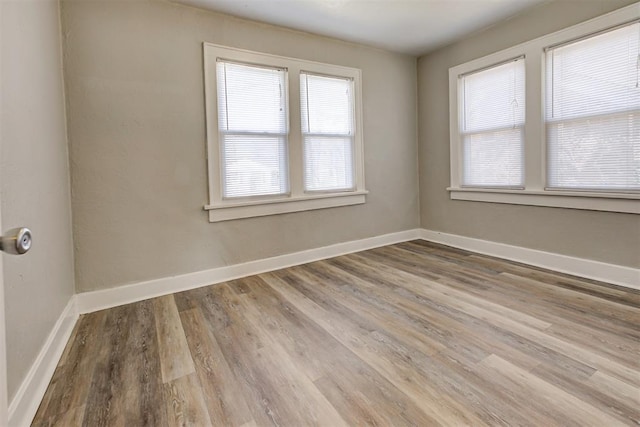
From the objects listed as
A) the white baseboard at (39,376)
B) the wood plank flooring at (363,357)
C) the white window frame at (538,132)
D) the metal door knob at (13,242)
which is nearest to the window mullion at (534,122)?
the white window frame at (538,132)

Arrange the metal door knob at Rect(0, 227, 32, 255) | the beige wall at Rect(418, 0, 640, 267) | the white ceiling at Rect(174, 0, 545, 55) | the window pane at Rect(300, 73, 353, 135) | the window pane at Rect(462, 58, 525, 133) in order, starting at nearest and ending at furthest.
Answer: the metal door knob at Rect(0, 227, 32, 255)
the beige wall at Rect(418, 0, 640, 267)
the white ceiling at Rect(174, 0, 545, 55)
the window pane at Rect(462, 58, 525, 133)
the window pane at Rect(300, 73, 353, 135)

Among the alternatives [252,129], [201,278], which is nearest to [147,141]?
[252,129]

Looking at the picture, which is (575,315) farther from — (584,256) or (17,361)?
(17,361)

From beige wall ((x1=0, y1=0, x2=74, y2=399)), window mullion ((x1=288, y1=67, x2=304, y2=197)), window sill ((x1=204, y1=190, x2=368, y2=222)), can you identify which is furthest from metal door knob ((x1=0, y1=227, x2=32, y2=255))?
window mullion ((x1=288, y1=67, x2=304, y2=197))

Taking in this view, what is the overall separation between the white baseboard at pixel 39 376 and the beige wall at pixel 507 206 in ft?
12.9

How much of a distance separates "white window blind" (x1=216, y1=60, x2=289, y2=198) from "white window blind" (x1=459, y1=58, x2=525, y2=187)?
217cm

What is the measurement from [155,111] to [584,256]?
3980mm

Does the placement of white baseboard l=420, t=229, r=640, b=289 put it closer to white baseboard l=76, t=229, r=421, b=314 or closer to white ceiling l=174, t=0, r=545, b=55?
white baseboard l=76, t=229, r=421, b=314

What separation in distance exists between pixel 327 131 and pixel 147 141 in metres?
1.85

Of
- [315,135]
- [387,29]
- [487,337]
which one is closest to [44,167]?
[315,135]

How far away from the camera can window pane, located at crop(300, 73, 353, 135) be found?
352 cm

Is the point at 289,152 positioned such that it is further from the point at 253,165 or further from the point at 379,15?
the point at 379,15

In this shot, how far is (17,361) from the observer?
135 centimetres

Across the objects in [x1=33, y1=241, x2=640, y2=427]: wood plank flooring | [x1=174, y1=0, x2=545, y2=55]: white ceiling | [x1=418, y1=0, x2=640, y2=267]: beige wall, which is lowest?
[x1=33, y1=241, x2=640, y2=427]: wood plank flooring
